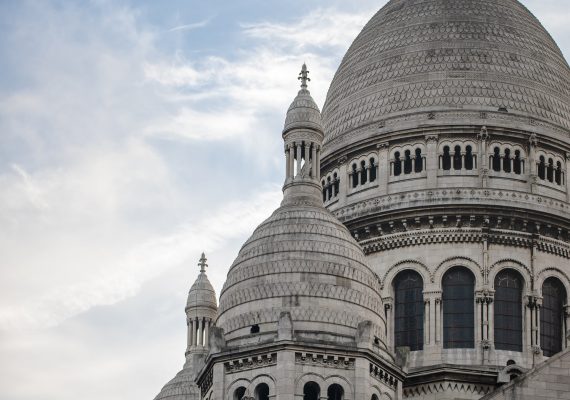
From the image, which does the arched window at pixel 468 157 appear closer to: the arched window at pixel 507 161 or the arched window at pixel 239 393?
the arched window at pixel 507 161

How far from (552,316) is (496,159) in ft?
20.2

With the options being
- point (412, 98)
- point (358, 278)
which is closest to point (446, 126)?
point (412, 98)

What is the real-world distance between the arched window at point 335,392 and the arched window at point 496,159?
17.3 metres

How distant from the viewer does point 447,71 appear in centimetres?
6925

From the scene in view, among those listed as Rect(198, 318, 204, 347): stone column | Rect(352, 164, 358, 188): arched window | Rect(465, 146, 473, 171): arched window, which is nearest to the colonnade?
Rect(198, 318, 204, 347): stone column

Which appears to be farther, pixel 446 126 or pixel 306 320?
pixel 446 126

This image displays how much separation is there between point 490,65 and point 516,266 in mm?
8428

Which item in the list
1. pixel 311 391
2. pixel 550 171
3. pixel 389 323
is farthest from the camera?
pixel 550 171

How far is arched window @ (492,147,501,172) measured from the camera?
2657 inches

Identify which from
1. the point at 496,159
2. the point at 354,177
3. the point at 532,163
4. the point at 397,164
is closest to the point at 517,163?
the point at 532,163

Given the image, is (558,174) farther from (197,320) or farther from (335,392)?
(335,392)

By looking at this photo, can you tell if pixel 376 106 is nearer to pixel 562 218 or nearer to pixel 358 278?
pixel 562 218

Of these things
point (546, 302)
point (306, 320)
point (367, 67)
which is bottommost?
point (306, 320)

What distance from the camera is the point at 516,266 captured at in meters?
65.6
